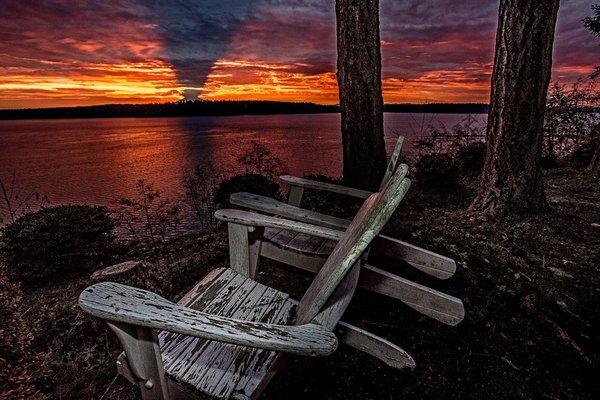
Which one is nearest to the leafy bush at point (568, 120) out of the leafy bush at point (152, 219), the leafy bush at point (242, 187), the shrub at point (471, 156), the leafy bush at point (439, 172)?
the shrub at point (471, 156)

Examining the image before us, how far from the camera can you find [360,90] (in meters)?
4.36

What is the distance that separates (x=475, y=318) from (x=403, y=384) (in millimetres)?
844

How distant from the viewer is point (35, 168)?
23.5 m

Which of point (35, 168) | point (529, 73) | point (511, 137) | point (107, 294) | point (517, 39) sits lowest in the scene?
point (35, 168)

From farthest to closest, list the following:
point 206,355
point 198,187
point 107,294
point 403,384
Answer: point 198,187
point 403,384
point 206,355
point 107,294

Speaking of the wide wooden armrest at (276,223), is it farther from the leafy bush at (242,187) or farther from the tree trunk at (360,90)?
the leafy bush at (242,187)

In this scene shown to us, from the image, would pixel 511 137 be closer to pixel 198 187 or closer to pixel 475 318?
pixel 475 318

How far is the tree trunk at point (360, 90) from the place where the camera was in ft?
13.7

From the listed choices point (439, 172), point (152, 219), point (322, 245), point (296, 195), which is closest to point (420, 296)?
point (322, 245)

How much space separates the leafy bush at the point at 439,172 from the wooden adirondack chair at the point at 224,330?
162 inches

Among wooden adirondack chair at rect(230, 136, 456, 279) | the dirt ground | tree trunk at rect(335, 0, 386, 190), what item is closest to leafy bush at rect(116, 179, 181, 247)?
the dirt ground

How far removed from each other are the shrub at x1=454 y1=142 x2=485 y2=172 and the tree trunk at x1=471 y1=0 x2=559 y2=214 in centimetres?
424

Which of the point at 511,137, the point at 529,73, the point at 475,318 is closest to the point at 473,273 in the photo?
the point at 475,318

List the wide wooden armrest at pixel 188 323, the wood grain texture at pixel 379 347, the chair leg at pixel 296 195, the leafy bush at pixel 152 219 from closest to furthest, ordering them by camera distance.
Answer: the wide wooden armrest at pixel 188 323 → the wood grain texture at pixel 379 347 → the chair leg at pixel 296 195 → the leafy bush at pixel 152 219
